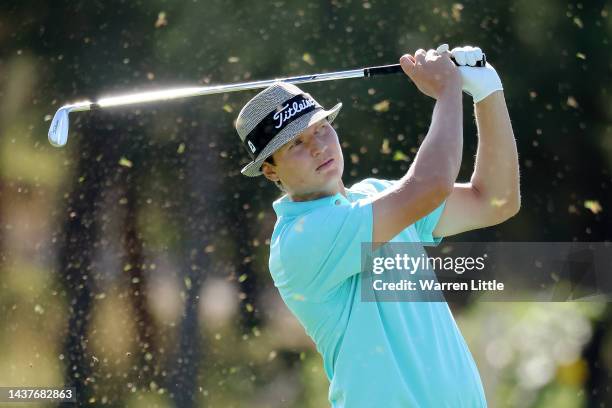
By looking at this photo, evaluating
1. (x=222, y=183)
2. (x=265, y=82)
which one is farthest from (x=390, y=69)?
(x=222, y=183)

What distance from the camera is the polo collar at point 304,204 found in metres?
2.78

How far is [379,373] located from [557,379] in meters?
5.95

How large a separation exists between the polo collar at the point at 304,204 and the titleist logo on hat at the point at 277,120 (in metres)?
0.19

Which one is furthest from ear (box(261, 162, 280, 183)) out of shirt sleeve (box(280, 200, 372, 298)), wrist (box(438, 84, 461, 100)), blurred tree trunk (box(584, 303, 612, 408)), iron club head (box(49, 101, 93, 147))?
blurred tree trunk (box(584, 303, 612, 408))

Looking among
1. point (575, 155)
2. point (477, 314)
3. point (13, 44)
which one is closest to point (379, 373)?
point (477, 314)

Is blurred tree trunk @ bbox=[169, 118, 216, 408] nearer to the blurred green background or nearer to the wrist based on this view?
the blurred green background

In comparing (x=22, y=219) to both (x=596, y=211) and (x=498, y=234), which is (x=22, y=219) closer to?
(x=498, y=234)

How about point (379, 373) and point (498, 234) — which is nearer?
point (379, 373)

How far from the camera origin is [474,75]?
9.75 ft

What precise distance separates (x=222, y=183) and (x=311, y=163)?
5692 millimetres

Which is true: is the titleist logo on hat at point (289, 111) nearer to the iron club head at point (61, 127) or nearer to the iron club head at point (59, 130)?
the iron club head at point (61, 127)

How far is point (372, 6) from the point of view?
841 cm

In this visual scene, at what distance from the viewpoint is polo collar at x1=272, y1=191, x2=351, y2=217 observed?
278cm

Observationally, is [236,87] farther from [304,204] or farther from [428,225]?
[428,225]
